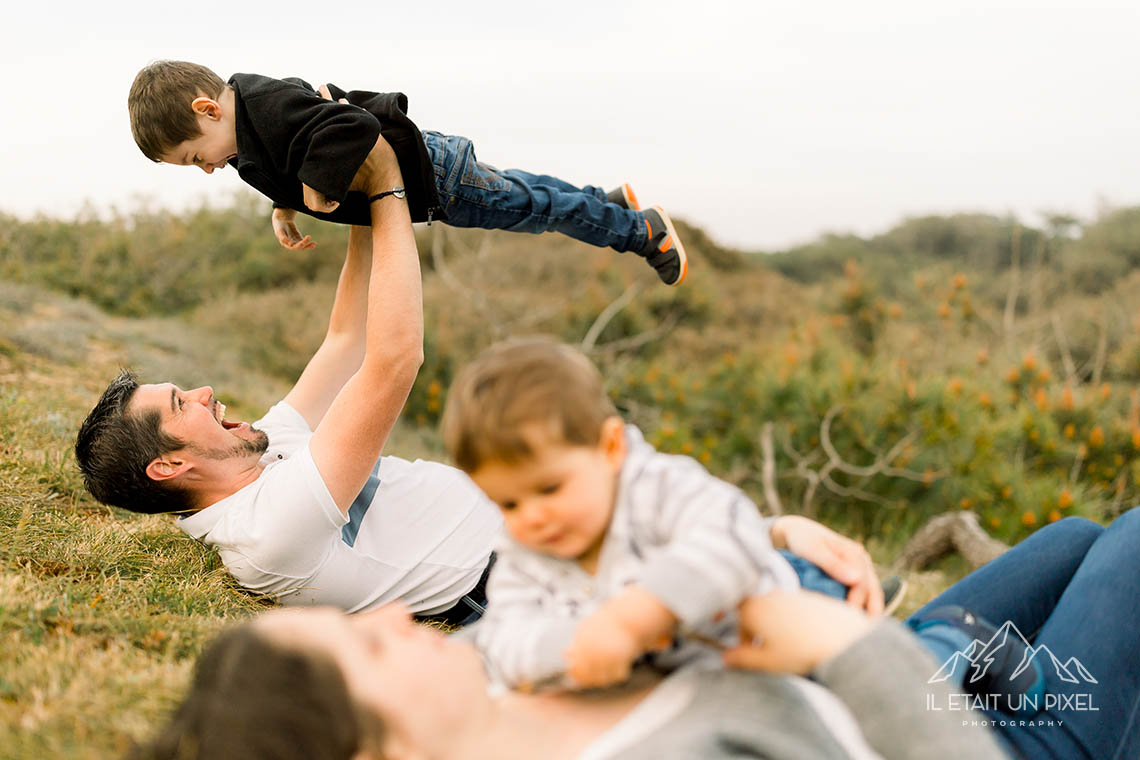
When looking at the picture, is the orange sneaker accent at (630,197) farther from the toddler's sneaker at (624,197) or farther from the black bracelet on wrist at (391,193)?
the black bracelet on wrist at (391,193)

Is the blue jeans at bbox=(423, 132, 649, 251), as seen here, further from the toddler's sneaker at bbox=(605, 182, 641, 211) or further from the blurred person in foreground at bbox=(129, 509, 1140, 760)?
the blurred person in foreground at bbox=(129, 509, 1140, 760)

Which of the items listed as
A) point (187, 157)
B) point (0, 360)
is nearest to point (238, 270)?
point (0, 360)

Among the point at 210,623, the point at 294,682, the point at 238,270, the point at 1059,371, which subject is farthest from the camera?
the point at 238,270

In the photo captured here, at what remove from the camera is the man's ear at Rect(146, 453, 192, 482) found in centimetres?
226

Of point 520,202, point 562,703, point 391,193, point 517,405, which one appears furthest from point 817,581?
point 520,202

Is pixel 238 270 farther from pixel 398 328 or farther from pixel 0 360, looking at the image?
pixel 398 328

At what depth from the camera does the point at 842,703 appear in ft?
3.92

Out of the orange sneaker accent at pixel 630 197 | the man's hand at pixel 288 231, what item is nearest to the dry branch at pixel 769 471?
the orange sneaker accent at pixel 630 197

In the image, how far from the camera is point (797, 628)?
3.85 ft

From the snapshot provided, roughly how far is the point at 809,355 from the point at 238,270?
856 centimetres

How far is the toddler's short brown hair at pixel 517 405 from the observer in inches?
42.8

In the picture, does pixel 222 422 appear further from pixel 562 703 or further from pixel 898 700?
A: pixel 898 700

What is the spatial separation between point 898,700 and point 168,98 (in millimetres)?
2534

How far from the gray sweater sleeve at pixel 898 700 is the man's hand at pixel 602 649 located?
1.04ft
